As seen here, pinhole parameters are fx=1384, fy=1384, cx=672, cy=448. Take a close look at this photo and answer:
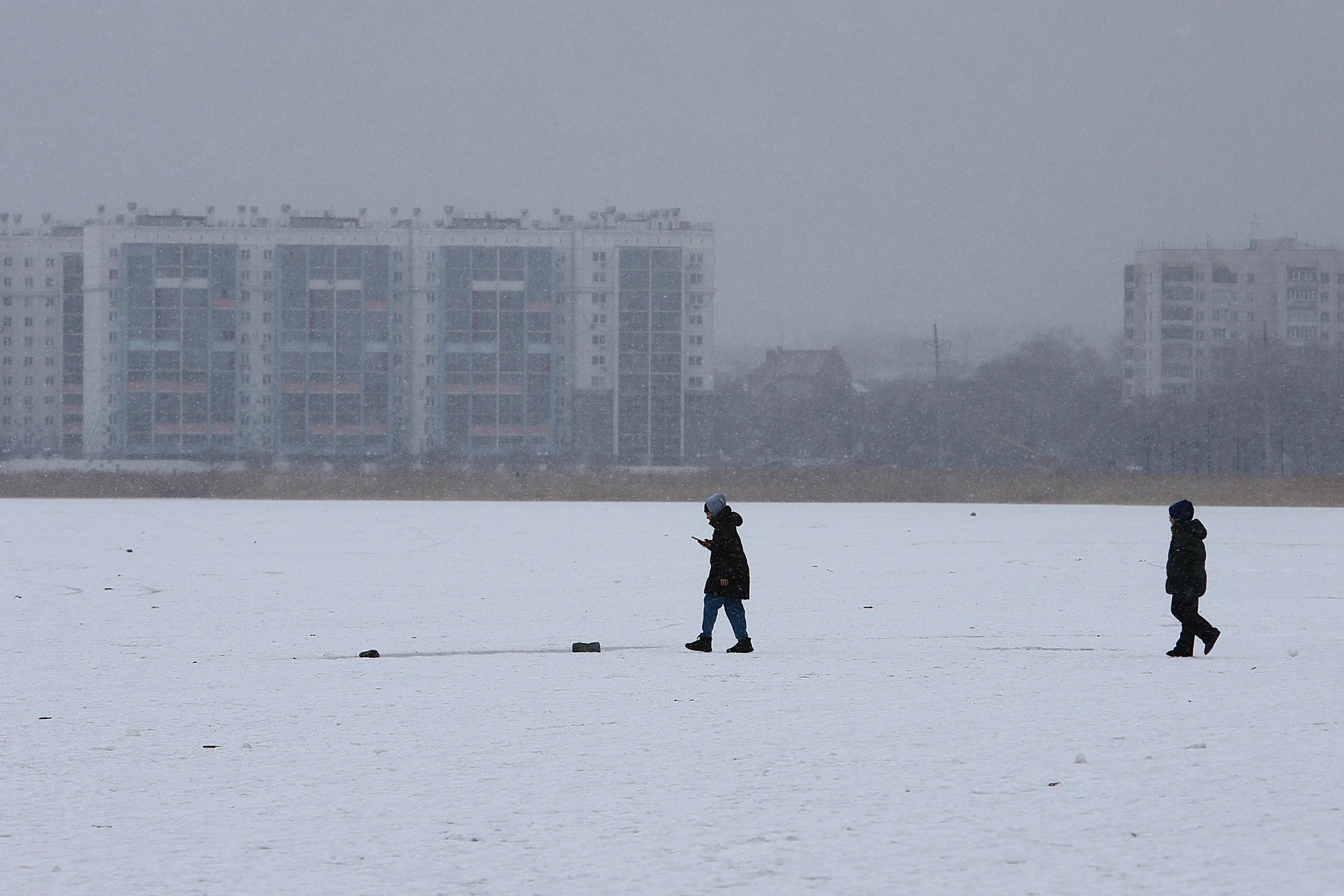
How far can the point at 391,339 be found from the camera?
93500mm

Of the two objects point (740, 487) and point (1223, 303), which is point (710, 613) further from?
point (1223, 303)

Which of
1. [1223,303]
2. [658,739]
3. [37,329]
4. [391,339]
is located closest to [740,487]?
[658,739]

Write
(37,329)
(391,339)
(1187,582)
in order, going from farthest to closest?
(37,329) → (391,339) → (1187,582)

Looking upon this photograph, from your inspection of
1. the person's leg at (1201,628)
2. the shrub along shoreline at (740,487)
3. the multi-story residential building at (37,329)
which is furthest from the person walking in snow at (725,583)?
the multi-story residential building at (37,329)

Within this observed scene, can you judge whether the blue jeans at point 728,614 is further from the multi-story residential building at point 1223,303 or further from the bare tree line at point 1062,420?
the multi-story residential building at point 1223,303

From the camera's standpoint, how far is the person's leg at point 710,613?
39.6ft

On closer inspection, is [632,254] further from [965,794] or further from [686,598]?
[965,794]

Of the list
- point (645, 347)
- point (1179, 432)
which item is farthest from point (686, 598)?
point (1179, 432)

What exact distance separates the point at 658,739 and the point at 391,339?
288 feet

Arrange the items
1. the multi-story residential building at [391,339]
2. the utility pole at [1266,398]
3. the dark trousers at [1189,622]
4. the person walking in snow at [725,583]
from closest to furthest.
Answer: the dark trousers at [1189,622]
the person walking in snow at [725,583]
the utility pole at [1266,398]
the multi-story residential building at [391,339]

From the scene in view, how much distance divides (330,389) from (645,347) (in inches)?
837

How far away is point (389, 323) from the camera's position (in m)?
93.4

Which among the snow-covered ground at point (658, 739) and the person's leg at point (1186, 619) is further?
the person's leg at point (1186, 619)

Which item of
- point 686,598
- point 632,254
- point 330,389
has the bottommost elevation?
point 686,598
